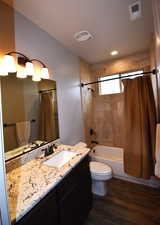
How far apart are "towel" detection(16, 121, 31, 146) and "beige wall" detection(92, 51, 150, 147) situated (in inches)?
83.3

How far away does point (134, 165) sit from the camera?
2.19m

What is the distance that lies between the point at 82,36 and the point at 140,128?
1.86 metres

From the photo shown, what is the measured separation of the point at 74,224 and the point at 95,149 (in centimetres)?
198

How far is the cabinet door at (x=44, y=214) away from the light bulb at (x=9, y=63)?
121 centimetres

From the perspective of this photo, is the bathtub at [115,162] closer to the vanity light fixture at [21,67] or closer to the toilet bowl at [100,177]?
the toilet bowl at [100,177]

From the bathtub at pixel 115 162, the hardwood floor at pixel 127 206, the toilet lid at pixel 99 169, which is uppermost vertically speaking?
the toilet lid at pixel 99 169

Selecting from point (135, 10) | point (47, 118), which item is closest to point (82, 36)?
point (135, 10)

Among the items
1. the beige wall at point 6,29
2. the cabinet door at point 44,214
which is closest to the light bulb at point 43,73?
the beige wall at point 6,29

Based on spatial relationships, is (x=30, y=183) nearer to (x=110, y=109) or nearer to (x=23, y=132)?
(x=23, y=132)

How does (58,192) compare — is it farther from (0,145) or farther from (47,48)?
(47,48)

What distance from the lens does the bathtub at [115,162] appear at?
2.17m

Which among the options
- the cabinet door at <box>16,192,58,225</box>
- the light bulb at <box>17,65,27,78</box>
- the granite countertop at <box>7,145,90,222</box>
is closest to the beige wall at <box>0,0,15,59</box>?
the light bulb at <box>17,65,27,78</box>

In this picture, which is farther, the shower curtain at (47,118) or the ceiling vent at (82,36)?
Answer: the ceiling vent at (82,36)

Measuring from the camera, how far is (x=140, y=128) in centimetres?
217
